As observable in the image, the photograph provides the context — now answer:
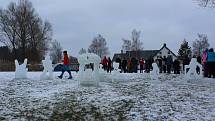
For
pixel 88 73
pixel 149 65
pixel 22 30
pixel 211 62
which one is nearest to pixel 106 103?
pixel 88 73

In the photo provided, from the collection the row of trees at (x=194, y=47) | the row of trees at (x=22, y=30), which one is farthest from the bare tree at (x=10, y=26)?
the row of trees at (x=194, y=47)

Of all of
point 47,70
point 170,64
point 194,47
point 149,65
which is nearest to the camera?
point 47,70

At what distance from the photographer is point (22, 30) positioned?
7156cm

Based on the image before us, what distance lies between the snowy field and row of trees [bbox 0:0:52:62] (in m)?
52.6

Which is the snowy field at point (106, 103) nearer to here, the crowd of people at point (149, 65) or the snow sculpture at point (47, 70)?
the snow sculpture at point (47, 70)

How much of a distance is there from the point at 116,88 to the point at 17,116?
6.49 metres

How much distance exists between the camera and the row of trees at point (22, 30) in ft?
236

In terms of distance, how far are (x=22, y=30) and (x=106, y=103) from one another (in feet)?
189

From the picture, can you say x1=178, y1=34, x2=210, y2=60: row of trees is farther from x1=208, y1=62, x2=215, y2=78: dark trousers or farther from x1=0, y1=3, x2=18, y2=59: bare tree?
x1=208, y1=62, x2=215, y2=78: dark trousers

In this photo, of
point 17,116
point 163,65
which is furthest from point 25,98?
point 163,65

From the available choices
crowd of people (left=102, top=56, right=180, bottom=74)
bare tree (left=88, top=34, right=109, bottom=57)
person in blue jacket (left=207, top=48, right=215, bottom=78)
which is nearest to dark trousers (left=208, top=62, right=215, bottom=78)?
person in blue jacket (left=207, top=48, right=215, bottom=78)

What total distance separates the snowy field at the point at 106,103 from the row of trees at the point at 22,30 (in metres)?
52.6

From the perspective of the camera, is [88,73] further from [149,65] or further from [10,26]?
[10,26]

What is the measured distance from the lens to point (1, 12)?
7425 cm
